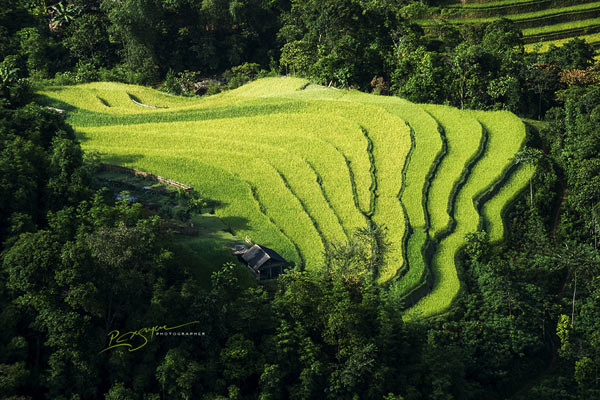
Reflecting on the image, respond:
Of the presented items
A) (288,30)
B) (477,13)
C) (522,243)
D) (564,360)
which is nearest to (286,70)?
(288,30)

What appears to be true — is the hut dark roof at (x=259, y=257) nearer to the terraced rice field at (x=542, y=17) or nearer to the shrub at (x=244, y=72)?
the shrub at (x=244, y=72)

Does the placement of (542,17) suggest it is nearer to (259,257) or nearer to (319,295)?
(259,257)

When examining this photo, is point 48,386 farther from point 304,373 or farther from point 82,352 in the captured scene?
point 304,373

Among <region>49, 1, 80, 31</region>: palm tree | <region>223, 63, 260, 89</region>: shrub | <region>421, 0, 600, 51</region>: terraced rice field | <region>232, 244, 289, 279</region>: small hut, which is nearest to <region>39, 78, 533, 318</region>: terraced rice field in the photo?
<region>232, 244, 289, 279</region>: small hut

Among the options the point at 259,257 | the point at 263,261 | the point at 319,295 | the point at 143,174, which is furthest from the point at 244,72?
the point at 319,295

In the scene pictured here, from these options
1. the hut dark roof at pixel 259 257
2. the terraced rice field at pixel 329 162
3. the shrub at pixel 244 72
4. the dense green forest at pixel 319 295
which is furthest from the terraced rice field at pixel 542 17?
the hut dark roof at pixel 259 257

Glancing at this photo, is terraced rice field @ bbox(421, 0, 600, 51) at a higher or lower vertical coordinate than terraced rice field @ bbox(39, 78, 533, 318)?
higher

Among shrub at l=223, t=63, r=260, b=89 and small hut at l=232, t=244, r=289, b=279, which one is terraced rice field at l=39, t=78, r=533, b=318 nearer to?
small hut at l=232, t=244, r=289, b=279
